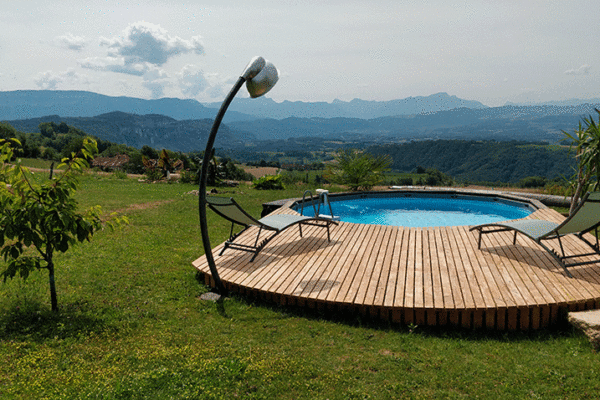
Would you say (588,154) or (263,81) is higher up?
(263,81)

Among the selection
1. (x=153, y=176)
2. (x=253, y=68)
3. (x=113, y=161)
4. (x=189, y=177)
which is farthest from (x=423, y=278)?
(x=113, y=161)

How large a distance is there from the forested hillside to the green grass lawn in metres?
54.1

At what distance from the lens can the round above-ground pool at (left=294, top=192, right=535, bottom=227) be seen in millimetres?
11078

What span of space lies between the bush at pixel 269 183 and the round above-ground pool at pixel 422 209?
357cm

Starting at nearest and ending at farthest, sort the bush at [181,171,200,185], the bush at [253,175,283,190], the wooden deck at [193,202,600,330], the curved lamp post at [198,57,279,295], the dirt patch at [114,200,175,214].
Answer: the wooden deck at [193,202,600,330] → the curved lamp post at [198,57,279,295] → the dirt patch at [114,200,175,214] → the bush at [253,175,283,190] → the bush at [181,171,200,185]

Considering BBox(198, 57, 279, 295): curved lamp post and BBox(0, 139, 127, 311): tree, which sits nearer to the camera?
BBox(0, 139, 127, 311): tree

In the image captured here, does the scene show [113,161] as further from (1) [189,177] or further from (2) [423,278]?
(2) [423,278]

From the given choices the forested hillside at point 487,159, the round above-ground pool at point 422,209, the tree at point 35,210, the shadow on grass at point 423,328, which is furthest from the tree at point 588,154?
the forested hillside at point 487,159

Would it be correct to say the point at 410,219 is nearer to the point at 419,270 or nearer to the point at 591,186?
the point at 591,186

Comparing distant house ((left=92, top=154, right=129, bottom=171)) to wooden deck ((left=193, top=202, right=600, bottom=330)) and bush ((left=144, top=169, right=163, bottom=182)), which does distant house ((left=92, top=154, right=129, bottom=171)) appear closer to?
bush ((left=144, top=169, right=163, bottom=182))

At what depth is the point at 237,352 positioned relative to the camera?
10.9 ft

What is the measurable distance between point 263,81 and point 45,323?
321cm

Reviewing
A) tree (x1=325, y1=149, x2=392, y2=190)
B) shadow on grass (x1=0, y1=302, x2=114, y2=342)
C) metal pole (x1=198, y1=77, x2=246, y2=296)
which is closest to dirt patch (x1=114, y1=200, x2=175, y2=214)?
tree (x1=325, y1=149, x2=392, y2=190)

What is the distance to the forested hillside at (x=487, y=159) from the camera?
70750 millimetres
